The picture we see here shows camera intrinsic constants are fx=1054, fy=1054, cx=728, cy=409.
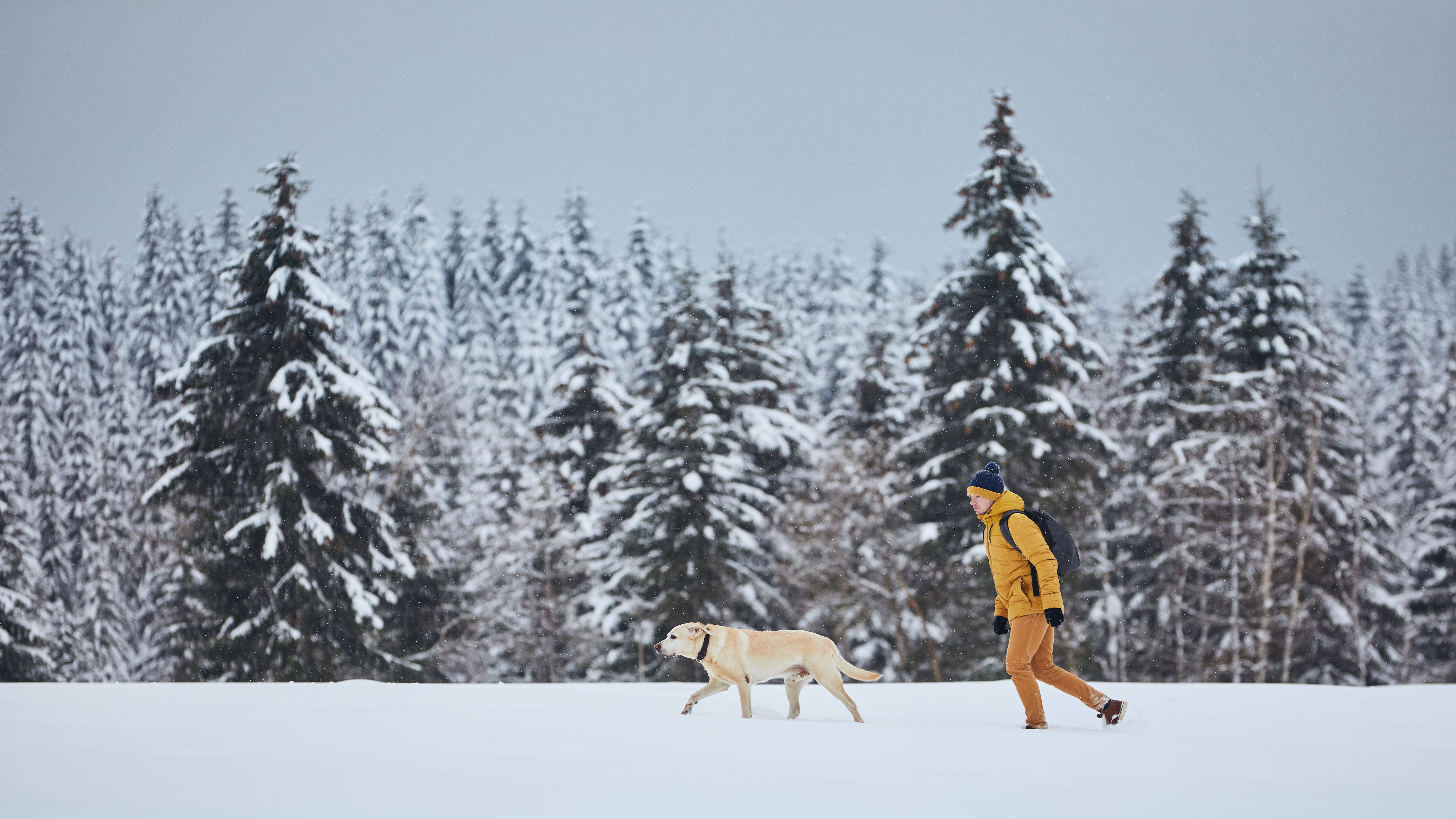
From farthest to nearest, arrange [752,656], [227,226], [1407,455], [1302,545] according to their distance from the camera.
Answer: [227,226]
[1407,455]
[1302,545]
[752,656]

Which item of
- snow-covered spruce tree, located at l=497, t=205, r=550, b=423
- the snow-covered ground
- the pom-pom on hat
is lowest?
the snow-covered ground

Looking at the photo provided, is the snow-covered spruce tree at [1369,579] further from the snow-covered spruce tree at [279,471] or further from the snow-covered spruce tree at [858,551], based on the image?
the snow-covered spruce tree at [279,471]

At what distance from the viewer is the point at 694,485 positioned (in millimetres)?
24375

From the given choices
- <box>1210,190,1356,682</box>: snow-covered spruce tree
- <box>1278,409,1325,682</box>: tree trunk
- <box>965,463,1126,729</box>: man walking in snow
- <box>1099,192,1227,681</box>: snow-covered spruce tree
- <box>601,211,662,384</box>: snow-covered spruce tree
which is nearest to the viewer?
<box>965,463,1126,729</box>: man walking in snow

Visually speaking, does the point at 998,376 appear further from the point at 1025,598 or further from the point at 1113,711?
the point at 1025,598

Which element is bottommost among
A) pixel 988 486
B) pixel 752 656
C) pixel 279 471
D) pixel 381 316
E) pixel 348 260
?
pixel 752 656

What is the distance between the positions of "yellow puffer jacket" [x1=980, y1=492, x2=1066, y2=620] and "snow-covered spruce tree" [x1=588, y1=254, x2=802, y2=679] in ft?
57.1

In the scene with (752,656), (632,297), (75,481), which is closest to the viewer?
(752,656)

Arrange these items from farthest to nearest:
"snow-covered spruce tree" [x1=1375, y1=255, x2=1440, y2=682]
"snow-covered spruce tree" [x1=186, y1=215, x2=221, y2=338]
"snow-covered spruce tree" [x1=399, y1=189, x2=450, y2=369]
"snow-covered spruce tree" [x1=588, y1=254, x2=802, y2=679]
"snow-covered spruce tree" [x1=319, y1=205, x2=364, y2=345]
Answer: "snow-covered spruce tree" [x1=319, y1=205, x2=364, y2=345]
"snow-covered spruce tree" [x1=399, y1=189, x2=450, y2=369]
"snow-covered spruce tree" [x1=186, y1=215, x2=221, y2=338]
"snow-covered spruce tree" [x1=1375, y1=255, x2=1440, y2=682]
"snow-covered spruce tree" [x1=588, y1=254, x2=802, y2=679]

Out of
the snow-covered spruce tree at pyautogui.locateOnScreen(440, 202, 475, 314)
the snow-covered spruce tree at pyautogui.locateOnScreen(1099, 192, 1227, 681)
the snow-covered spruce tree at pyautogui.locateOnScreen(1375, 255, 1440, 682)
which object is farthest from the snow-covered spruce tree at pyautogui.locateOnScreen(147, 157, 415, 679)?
the snow-covered spruce tree at pyautogui.locateOnScreen(440, 202, 475, 314)

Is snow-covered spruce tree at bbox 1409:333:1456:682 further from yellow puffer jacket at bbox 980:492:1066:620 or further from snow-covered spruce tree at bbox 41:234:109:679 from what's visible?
→ snow-covered spruce tree at bbox 41:234:109:679

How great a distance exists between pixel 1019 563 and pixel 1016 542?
0.19 m

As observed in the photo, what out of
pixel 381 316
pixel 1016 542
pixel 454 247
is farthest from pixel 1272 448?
pixel 454 247

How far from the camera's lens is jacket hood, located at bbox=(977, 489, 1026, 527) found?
698 cm
